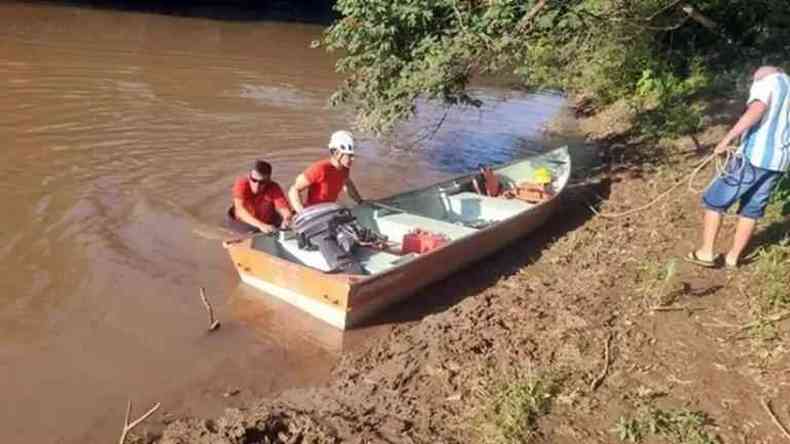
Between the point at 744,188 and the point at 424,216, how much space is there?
3.41 meters

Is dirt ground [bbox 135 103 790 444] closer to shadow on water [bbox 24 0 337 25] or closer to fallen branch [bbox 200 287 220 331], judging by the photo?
fallen branch [bbox 200 287 220 331]

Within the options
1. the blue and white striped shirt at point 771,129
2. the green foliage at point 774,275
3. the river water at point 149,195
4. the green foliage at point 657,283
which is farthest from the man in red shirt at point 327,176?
the green foliage at point 774,275

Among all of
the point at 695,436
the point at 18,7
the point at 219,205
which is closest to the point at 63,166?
the point at 219,205

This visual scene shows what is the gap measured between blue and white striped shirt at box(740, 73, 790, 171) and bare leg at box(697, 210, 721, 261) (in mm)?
592

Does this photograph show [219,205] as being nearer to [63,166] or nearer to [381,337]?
[63,166]

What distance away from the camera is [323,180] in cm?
778

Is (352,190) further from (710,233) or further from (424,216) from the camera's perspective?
(710,233)

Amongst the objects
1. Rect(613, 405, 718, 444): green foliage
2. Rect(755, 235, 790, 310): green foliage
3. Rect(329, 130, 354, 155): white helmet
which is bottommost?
Rect(613, 405, 718, 444): green foliage

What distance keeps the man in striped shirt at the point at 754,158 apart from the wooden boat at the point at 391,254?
7.42ft

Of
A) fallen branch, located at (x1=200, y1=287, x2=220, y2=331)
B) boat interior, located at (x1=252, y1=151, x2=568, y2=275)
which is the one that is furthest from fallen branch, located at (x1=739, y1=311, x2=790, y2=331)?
fallen branch, located at (x1=200, y1=287, x2=220, y2=331)

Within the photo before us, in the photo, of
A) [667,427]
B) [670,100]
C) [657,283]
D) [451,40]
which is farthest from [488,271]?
[670,100]

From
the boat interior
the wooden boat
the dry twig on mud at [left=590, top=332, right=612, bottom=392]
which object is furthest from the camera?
the boat interior

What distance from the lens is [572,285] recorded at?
7.00 meters

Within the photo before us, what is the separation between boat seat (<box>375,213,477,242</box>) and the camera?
26.3 ft
